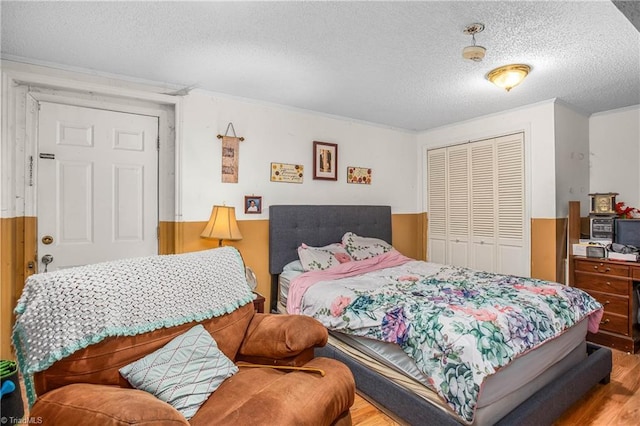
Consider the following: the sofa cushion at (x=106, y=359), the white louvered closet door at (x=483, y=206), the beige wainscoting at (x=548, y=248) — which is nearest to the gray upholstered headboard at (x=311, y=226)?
the white louvered closet door at (x=483, y=206)

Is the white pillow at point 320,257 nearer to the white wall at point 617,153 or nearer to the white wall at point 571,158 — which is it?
the white wall at point 571,158

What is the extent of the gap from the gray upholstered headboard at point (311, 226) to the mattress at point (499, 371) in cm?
123

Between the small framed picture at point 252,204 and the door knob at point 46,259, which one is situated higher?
the small framed picture at point 252,204

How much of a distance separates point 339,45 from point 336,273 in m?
1.95

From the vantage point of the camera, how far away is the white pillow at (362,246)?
11.9 feet

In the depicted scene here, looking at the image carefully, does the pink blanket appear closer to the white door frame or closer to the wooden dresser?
the wooden dresser

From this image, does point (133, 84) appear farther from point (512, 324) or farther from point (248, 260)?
point (512, 324)

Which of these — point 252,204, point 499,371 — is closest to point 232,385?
point 499,371

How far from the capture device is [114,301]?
153cm

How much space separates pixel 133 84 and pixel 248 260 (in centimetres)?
193

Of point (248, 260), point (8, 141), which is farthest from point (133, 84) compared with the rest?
point (248, 260)

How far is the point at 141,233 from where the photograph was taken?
3.08 metres

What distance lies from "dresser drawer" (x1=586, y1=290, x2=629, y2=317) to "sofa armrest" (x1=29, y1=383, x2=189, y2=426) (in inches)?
151

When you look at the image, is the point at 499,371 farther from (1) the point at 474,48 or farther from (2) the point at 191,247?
(2) the point at 191,247
